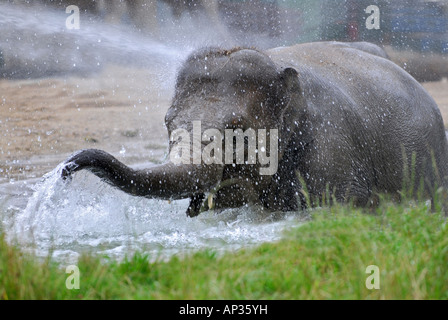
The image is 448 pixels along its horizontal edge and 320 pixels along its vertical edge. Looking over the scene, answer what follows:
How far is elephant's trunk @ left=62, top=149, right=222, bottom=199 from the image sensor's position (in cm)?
407

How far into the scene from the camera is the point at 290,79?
207 inches

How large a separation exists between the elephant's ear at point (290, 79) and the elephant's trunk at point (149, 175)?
937mm

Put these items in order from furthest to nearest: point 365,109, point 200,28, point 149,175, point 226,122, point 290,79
Answer: point 200,28, point 365,109, point 290,79, point 226,122, point 149,175

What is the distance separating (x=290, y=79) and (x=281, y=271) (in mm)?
2304

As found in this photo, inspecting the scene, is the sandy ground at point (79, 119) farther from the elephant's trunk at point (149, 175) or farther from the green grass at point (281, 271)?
the green grass at point (281, 271)

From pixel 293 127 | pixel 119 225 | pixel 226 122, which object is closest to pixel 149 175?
pixel 226 122

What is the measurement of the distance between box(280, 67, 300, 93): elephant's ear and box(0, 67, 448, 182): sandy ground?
434 centimetres

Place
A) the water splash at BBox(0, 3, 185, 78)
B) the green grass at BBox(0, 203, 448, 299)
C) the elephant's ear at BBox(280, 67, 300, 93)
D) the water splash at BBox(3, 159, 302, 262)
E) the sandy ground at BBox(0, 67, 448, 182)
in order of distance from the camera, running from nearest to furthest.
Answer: the green grass at BBox(0, 203, 448, 299) → the water splash at BBox(3, 159, 302, 262) → the elephant's ear at BBox(280, 67, 300, 93) → the sandy ground at BBox(0, 67, 448, 182) → the water splash at BBox(0, 3, 185, 78)

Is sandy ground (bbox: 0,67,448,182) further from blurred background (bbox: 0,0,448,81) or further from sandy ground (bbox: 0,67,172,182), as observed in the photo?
blurred background (bbox: 0,0,448,81)

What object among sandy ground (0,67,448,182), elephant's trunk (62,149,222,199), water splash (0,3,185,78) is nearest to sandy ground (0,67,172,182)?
sandy ground (0,67,448,182)

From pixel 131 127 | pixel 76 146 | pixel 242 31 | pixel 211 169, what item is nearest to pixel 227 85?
pixel 211 169

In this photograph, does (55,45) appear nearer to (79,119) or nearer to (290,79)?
(79,119)

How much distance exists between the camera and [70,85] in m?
11.8
